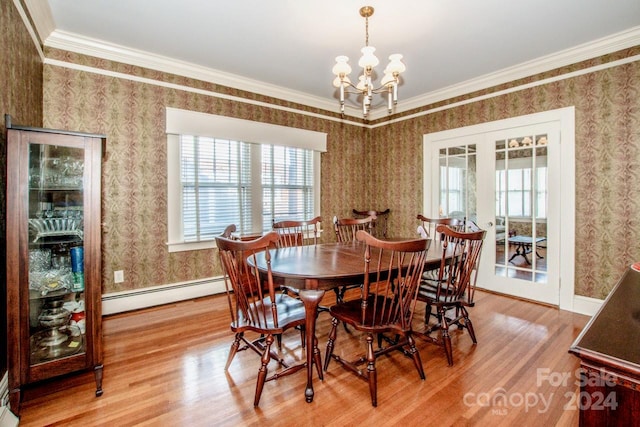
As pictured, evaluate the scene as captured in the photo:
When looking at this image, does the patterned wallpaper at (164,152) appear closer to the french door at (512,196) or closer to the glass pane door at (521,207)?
the french door at (512,196)

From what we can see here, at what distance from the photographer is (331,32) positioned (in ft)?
8.91

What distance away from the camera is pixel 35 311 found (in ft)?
5.82

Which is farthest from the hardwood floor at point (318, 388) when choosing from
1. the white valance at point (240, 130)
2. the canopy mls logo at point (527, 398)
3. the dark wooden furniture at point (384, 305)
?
the white valance at point (240, 130)

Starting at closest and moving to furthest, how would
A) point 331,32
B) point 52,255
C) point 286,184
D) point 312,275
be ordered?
1. point 312,275
2. point 52,255
3. point 331,32
4. point 286,184

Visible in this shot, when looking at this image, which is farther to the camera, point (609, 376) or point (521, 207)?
point (521, 207)

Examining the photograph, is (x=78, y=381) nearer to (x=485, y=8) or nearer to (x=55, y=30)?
(x=55, y=30)

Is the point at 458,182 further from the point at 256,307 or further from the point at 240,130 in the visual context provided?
the point at 256,307

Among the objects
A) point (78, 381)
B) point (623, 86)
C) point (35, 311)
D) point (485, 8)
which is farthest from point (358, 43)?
point (78, 381)

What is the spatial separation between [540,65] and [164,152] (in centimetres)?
415

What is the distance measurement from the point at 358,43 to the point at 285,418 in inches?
120

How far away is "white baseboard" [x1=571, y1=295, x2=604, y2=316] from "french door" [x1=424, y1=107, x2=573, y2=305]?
151 millimetres

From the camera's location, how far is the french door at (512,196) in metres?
3.26

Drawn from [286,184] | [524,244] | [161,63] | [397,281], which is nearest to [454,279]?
[397,281]

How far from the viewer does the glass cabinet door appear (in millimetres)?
1755
